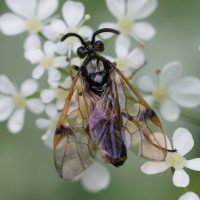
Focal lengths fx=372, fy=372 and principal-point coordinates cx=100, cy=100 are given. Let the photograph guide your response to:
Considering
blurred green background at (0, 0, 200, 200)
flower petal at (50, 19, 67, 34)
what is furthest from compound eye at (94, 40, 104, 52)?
blurred green background at (0, 0, 200, 200)

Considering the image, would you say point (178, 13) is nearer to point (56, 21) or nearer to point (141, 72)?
point (141, 72)

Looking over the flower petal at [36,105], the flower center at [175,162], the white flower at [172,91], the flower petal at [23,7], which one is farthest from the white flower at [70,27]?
the flower center at [175,162]

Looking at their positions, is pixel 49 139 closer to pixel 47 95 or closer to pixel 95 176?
pixel 47 95

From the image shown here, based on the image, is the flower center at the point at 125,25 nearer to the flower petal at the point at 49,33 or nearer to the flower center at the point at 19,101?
the flower petal at the point at 49,33

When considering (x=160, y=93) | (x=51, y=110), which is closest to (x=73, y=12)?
(x=51, y=110)

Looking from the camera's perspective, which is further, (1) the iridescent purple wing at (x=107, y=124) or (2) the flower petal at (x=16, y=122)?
(2) the flower petal at (x=16, y=122)
